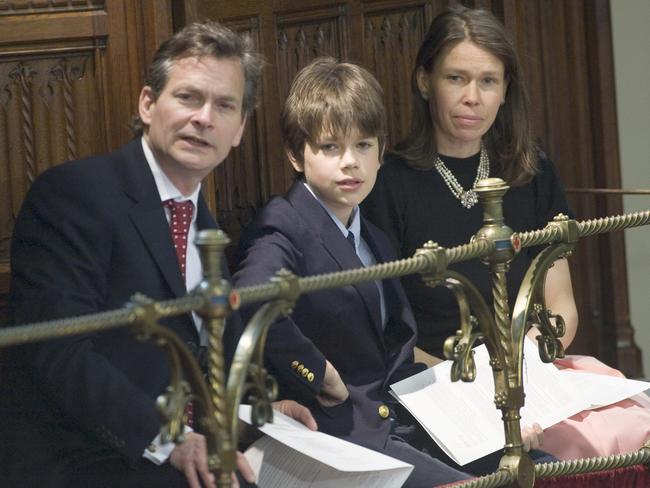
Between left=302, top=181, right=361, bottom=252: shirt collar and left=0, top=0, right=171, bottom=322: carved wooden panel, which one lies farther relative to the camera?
left=0, top=0, right=171, bottom=322: carved wooden panel

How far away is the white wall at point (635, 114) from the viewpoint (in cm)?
553

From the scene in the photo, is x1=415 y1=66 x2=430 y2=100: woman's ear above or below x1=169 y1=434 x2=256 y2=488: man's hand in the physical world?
above

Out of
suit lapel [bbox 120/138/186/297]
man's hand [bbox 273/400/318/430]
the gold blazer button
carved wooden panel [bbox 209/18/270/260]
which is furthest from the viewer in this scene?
carved wooden panel [bbox 209/18/270/260]

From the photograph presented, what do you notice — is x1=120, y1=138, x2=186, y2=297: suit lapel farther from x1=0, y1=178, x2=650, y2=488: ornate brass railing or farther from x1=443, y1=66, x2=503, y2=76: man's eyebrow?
x1=443, y1=66, x2=503, y2=76: man's eyebrow

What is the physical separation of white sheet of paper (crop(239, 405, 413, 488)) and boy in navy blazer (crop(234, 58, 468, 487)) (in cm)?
30

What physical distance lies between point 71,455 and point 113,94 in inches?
50.7

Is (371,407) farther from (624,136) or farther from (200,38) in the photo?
(624,136)

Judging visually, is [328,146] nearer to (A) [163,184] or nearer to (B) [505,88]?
→ (A) [163,184]

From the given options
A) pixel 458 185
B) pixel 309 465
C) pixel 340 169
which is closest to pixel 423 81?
pixel 458 185

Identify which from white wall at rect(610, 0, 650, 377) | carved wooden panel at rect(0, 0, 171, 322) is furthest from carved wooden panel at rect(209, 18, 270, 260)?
white wall at rect(610, 0, 650, 377)

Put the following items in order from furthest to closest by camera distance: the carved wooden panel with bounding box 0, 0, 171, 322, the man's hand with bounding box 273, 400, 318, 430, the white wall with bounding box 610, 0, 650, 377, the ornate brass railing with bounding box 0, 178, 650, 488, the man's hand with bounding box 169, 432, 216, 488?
1. the white wall with bounding box 610, 0, 650, 377
2. the carved wooden panel with bounding box 0, 0, 171, 322
3. the man's hand with bounding box 273, 400, 318, 430
4. the man's hand with bounding box 169, 432, 216, 488
5. the ornate brass railing with bounding box 0, 178, 650, 488

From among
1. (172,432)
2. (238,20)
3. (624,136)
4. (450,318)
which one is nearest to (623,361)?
(624,136)

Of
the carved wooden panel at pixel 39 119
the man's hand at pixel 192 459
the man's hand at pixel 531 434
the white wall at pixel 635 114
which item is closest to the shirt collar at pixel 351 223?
the man's hand at pixel 531 434

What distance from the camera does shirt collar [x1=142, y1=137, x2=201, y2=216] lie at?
3.14 metres
